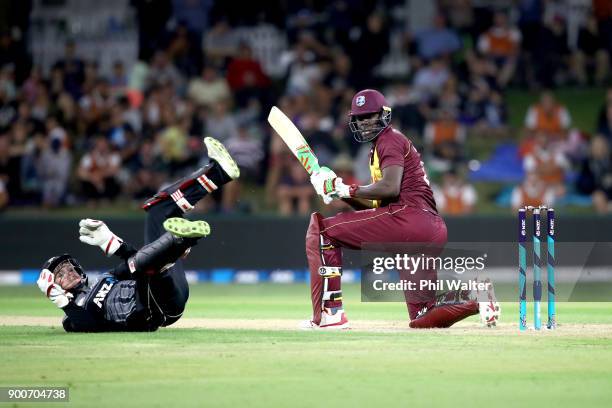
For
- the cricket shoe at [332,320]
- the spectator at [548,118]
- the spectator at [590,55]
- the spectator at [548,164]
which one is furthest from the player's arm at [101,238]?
the spectator at [590,55]

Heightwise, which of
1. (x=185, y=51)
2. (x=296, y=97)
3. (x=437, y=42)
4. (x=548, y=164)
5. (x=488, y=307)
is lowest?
(x=488, y=307)

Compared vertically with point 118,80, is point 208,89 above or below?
below

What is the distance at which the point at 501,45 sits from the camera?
72.0 feet

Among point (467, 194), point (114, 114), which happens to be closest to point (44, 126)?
point (114, 114)

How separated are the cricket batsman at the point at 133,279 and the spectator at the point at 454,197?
9986 mm

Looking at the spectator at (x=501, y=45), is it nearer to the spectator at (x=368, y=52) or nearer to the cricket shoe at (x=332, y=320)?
the spectator at (x=368, y=52)

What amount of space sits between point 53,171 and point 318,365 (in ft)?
40.9

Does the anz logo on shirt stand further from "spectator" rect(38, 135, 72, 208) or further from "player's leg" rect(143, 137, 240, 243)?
"spectator" rect(38, 135, 72, 208)

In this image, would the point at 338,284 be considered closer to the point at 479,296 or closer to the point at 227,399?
the point at 479,296

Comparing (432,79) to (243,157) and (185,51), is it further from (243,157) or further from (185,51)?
(185,51)

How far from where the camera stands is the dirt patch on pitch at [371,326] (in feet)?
32.9

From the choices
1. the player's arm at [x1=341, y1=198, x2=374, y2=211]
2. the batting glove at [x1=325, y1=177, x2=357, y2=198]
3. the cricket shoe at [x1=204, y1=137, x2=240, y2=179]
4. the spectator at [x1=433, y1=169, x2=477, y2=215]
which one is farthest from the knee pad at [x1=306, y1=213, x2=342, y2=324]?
the spectator at [x1=433, y1=169, x2=477, y2=215]

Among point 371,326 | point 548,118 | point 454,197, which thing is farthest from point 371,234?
point 548,118

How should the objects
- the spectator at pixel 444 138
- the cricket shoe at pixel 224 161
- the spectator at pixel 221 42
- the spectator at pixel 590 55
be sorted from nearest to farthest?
the cricket shoe at pixel 224 161 → the spectator at pixel 444 138 → the spectator at pixel 590 55 → the spectator at pixel 221 42
